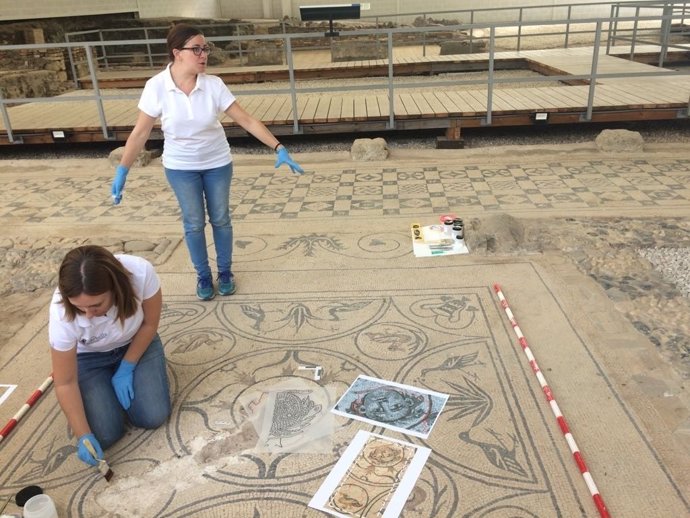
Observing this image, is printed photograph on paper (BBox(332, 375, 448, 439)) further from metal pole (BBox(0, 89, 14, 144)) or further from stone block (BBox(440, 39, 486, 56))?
stone block (BBox(440, 39, 486, 56))

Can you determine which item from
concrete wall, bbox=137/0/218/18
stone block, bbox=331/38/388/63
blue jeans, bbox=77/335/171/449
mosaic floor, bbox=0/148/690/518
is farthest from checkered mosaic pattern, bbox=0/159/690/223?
concrete wall, bbox=137/0/218/18

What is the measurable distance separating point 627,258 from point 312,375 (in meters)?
2.31

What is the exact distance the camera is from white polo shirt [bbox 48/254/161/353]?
2.14 metres

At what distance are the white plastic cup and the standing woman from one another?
5.36 ft

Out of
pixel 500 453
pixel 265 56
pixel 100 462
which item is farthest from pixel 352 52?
pixel 100 462

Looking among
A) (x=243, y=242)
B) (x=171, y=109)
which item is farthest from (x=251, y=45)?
(x=171, y=109)

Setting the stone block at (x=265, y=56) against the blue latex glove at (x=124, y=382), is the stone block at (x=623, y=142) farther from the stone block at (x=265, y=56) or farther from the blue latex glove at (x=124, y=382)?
the stone block at (x=265, y=56)

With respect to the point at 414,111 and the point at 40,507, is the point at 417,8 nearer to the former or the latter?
the point at 414,111

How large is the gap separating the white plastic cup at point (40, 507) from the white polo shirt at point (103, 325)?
20.0 inches

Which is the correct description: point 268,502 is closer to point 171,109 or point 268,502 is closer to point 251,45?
point 171,109

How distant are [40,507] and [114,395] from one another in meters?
0.51

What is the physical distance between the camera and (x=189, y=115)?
3.05 metres

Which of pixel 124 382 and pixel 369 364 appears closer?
pixel 124 382

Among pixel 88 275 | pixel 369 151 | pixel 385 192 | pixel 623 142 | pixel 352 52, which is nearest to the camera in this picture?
pixel 88 275
